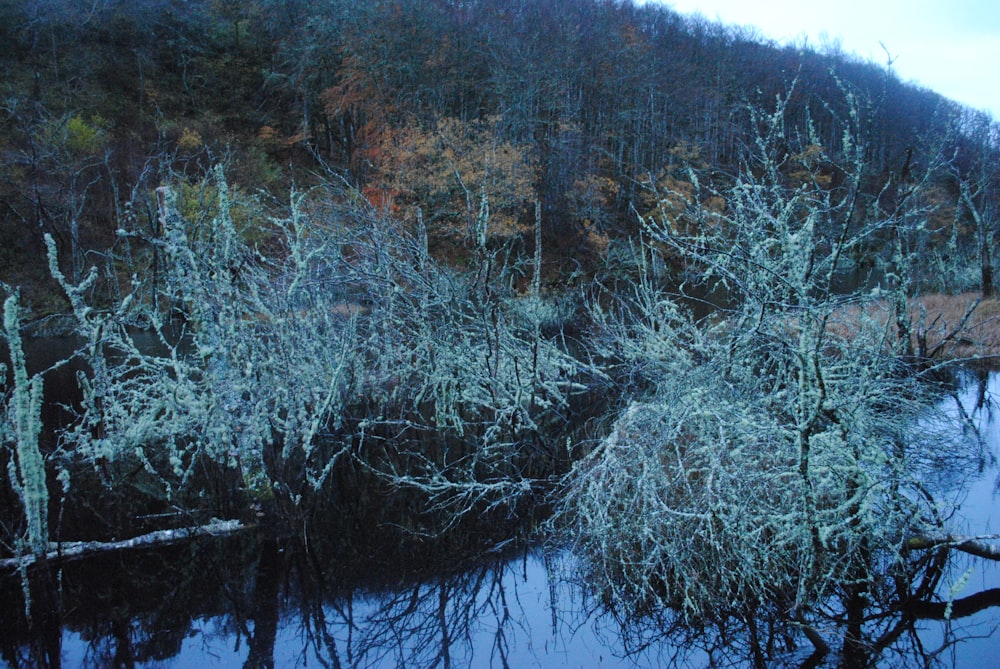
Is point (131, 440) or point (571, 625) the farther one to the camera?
point (131, 440)

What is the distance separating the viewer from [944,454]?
7402 millimetres

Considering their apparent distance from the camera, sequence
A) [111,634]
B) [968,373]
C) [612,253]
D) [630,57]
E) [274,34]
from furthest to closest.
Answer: [274,34] < [630,57] < [612,253] < [968,373] < [111,634]

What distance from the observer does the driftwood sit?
16.4 ft

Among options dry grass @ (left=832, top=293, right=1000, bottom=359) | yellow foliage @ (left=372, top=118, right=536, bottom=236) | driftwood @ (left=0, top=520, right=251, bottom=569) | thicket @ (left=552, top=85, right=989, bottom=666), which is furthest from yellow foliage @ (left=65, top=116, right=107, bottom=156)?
thicket @ (left=552, top=85, right=989, bottom=666)

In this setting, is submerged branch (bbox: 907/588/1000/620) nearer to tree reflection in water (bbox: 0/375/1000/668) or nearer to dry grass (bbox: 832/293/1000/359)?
tree reflection in water (bbox: 0/375/1000/668)

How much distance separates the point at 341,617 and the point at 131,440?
2950 mm

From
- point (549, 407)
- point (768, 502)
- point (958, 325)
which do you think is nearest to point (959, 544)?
point (768, 502)

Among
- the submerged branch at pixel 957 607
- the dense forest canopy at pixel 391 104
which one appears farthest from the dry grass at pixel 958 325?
the submerged branch at pixel 957 607

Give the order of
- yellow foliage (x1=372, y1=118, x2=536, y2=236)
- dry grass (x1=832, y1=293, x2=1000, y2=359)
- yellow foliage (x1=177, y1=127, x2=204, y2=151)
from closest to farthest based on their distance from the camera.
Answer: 1. dry grass (x1=832, y1=293, x2=1000, y2=359)
2. yellow foliage (x1=372, y1=118, x2=536, y2=236)
3. yellow foliage (x1=177, y1=127, x2=204, y2=151)

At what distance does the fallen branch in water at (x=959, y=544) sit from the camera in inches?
181

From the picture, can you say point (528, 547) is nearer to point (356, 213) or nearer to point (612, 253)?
point (356, 213)

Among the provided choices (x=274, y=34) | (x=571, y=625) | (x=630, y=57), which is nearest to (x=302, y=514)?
(x=571, y=625)

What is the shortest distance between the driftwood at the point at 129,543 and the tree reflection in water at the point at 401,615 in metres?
0.09

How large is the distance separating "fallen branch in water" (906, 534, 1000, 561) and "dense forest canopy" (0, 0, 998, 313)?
1555cm
